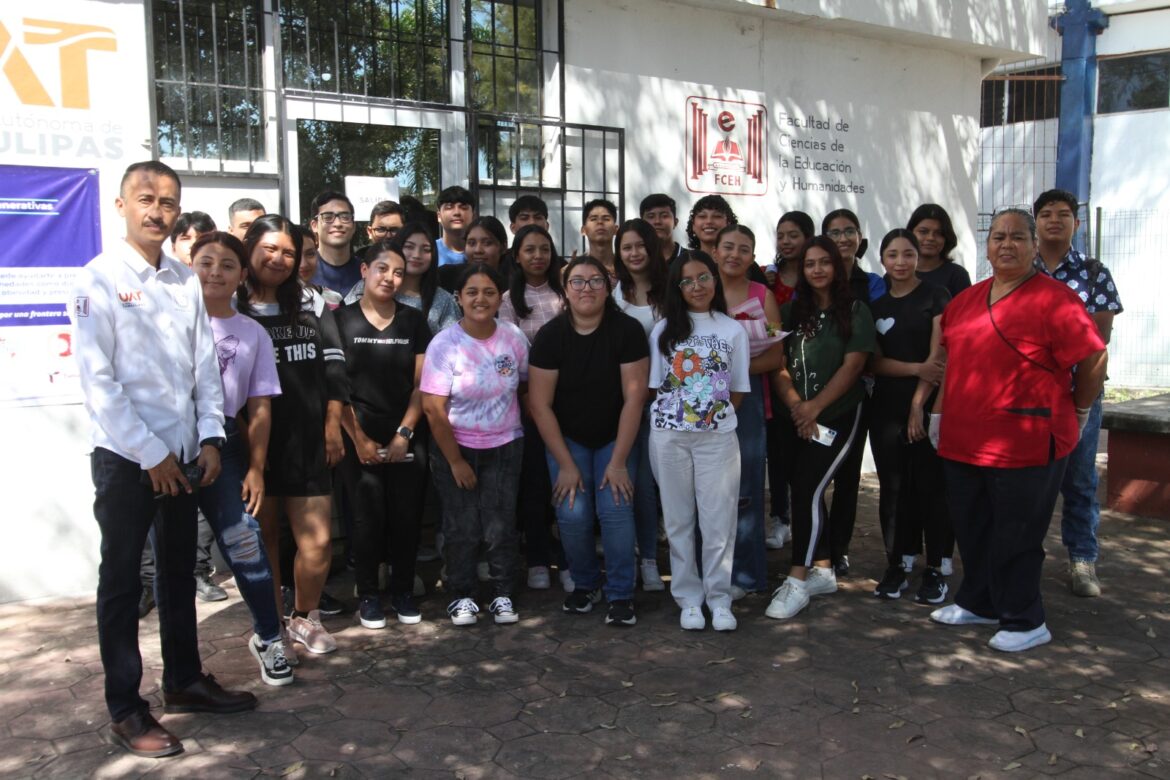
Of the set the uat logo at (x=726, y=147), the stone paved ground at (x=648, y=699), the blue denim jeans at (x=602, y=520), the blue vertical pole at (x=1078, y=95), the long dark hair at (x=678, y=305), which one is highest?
the blue vertical pole at (x=1078, y=95)

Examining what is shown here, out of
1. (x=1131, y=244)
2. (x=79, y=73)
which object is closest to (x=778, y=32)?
(x=79, y=73)

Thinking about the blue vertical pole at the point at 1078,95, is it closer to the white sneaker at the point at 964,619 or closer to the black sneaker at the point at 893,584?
the black sneaker at the point at 893,584

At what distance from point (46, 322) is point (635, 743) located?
3.66 meters

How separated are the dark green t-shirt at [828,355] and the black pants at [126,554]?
9.44 feet

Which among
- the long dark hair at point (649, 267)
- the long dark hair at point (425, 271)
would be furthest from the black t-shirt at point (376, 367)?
the long dark hair at point (649, 267)

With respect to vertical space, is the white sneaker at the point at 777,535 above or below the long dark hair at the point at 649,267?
below

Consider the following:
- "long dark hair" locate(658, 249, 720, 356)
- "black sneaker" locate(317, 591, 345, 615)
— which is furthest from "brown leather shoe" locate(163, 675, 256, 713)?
"long dark hair" locate(658, 249, 720, 356)

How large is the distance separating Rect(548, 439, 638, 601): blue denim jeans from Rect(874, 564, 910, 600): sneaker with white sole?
4.36 ft

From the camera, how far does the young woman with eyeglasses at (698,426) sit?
15.0 ft

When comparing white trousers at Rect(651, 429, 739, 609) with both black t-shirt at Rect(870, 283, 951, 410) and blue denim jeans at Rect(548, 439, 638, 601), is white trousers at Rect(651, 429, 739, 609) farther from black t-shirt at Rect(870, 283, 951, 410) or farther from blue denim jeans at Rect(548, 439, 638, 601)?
black t-shirt at Rect(870, 283, 951, 410)

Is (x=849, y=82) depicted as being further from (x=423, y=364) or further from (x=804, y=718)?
(x=804, y=718)

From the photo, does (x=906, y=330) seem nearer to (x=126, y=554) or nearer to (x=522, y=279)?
(x=522, y=279)

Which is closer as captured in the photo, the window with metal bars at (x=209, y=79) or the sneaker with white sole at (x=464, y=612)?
the sneaker with white sole at (x=464, y=612)

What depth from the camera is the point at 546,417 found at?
4.74m
